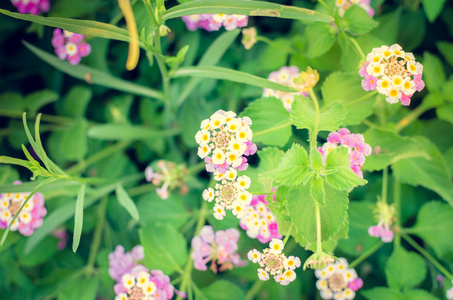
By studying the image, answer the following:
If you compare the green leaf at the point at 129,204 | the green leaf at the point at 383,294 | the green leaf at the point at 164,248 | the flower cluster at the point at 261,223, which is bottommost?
the green leaf at the point at 383,294

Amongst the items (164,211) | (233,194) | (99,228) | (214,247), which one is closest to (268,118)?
(233,194)

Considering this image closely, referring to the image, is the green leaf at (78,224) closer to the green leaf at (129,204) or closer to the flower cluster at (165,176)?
the green leaf at (129,204)

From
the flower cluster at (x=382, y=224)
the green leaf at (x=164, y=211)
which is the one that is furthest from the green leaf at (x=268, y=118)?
the green leaf at (x=164, y=211)

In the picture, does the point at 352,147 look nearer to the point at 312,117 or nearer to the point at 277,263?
the point at 312,117

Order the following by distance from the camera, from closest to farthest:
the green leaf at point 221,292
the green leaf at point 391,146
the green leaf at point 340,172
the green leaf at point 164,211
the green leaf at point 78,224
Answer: the green leaf at point 340,172 < the green leaf at point 78,224 < the green leaf at point 391,146 < the green leaf at point 221,292 < the green leaf at point 164,211

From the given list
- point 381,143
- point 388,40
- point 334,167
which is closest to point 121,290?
point 334,167

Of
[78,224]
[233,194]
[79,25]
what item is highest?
[79,25]

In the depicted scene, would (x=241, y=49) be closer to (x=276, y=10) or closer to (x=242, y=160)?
(x=276, y=10)
